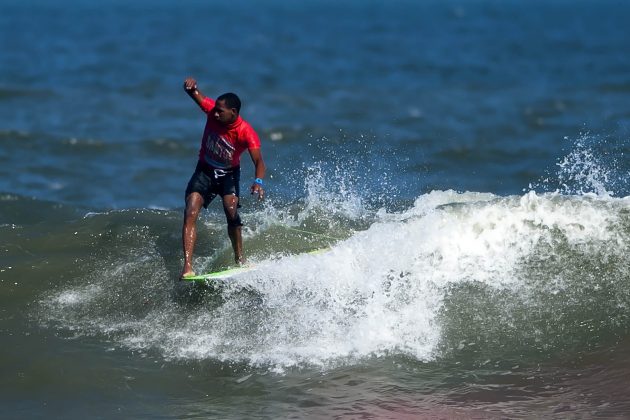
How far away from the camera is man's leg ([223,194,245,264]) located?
29.6ft

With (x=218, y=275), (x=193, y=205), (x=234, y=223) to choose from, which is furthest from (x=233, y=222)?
(x=218, y=275)

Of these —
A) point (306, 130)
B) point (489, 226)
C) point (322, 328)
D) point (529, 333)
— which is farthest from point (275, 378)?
point (306, 130)

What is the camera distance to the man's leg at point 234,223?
29.6ft

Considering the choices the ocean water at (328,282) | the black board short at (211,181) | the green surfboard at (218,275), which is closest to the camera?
the ocean water at (328,282)

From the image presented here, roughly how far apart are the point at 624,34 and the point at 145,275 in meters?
42.3

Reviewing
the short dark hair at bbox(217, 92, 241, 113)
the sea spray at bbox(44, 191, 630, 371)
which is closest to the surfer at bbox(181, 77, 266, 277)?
the short dark hair at bbox(217, 92, 241, 113)

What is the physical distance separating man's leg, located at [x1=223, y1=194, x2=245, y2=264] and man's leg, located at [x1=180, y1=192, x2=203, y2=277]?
10.0 inches

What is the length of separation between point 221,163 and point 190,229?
69cm

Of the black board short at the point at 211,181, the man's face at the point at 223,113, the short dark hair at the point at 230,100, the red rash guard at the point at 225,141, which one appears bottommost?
the black board short at the point at 211,181

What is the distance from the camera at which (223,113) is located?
8.63 m

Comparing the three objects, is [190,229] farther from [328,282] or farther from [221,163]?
[328,282]

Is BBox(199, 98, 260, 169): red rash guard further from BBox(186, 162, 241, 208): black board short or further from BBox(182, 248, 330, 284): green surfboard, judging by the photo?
BBox(182, 248, 330, 284): green surfboard

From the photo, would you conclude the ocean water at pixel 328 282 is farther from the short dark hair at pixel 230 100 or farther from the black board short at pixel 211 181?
the short dark hair at pixel 230 100

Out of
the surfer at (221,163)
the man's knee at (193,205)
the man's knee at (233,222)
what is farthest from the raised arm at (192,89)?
the man's knee at (233,222)
